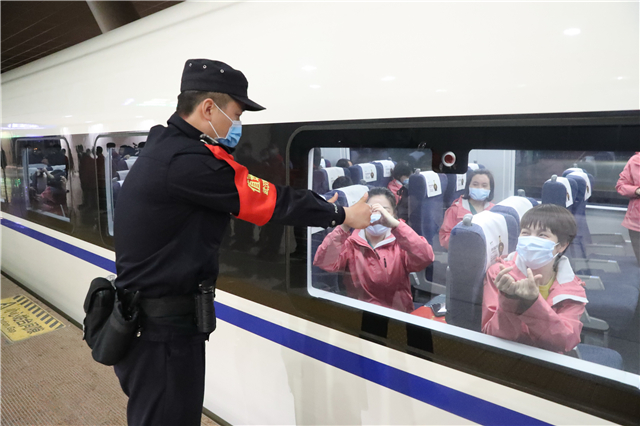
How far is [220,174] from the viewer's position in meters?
1.59

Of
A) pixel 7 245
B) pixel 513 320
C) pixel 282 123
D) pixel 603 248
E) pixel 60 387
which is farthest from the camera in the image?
pixel 7 245

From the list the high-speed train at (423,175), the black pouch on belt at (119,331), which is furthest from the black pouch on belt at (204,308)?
the high-speed train at (423,175)

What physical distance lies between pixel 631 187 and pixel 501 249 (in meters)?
0.45

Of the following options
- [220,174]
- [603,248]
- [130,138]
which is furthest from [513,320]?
[130,138]

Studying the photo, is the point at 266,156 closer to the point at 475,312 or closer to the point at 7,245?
the point at 475,312

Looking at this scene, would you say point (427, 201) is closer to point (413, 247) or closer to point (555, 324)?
point (413, 247)

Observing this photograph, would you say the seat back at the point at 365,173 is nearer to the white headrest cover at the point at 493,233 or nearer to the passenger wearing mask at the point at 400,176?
the passenger wearing mask at the point at 400,176

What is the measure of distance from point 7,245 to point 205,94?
204 inches

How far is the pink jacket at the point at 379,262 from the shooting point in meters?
1.85

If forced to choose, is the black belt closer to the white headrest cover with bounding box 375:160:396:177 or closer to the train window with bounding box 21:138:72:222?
the white headrest cover with bounding box 375:160:396:177

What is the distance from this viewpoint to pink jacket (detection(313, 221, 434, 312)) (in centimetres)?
185

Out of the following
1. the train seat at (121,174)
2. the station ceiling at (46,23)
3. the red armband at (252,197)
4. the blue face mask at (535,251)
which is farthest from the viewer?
the station ceiling at (46,23)

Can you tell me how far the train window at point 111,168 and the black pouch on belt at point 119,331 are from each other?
1555 mm

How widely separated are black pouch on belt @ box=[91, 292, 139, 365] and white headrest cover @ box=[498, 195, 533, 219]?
4.20ft
